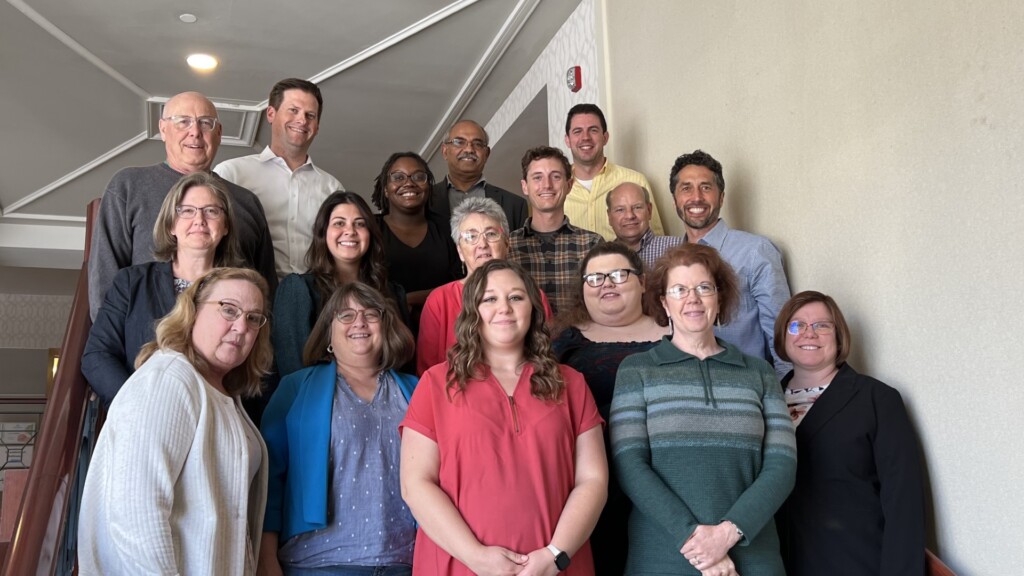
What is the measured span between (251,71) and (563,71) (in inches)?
96.1

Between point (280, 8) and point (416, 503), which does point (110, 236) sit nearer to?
point (416, 503)

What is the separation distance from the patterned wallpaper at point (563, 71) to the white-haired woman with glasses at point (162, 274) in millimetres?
3195

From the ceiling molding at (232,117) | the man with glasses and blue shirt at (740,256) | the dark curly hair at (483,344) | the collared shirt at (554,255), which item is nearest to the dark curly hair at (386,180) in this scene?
the collared shirt at (554,255)

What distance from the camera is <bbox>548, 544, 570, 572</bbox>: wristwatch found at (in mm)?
2072

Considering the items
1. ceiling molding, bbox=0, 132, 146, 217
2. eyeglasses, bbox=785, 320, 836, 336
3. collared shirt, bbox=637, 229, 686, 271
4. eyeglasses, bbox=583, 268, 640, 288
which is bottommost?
eyeglasses, bbox=785, 320, 836, 336

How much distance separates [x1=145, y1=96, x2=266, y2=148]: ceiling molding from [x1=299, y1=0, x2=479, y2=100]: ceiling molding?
0.87 m

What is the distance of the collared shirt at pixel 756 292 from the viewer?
3.10 metres

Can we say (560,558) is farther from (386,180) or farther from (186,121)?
(386,180)

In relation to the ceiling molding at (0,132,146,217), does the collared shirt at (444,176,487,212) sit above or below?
below

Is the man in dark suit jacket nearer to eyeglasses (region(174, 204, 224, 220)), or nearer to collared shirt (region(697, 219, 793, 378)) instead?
collared shirt (region(697, 219, 793, 378))

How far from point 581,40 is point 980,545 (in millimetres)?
4081

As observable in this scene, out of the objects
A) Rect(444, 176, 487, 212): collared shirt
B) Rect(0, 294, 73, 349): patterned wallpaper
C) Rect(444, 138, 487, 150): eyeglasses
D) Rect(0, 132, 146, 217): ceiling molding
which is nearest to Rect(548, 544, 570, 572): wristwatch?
Rect(444, 176, 487, 212): collared shirt

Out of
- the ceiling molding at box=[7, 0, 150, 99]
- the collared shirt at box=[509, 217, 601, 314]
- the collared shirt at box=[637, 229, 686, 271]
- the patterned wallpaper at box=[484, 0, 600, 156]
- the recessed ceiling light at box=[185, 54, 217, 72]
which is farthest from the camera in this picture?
the recessed ceiling light at box=[185, 54, 217, 72]

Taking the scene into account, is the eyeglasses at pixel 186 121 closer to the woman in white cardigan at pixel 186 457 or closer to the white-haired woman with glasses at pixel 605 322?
the woman in white cardigan at pixel 186 457
